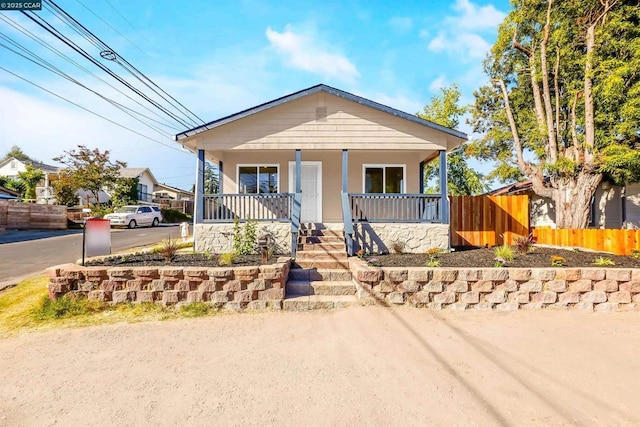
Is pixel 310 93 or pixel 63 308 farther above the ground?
pixel 310 93

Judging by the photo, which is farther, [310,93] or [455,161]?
[455,161]

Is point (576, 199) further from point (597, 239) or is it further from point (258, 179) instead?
point (258, 179)

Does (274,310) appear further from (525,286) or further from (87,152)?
(87,152)

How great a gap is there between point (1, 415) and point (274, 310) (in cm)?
303

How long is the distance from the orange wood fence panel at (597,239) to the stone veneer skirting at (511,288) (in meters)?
2.64

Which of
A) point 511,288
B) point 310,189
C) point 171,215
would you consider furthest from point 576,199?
point 171,215

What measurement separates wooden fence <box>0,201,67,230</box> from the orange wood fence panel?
24.6 m

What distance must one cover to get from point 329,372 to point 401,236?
575 centimetres

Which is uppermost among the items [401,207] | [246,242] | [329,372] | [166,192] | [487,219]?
[166,192]

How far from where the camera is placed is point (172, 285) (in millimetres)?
4875

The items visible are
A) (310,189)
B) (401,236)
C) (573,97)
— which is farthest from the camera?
(573,97)

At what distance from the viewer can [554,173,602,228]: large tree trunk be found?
32.5ft

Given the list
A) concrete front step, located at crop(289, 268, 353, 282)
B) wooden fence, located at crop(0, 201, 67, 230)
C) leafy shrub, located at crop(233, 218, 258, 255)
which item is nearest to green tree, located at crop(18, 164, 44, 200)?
wooden fence, located at crop(0, 201, 67, 230)

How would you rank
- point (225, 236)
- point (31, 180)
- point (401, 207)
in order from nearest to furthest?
point (225, 236)
point (401, 207)
point (31, 180)
